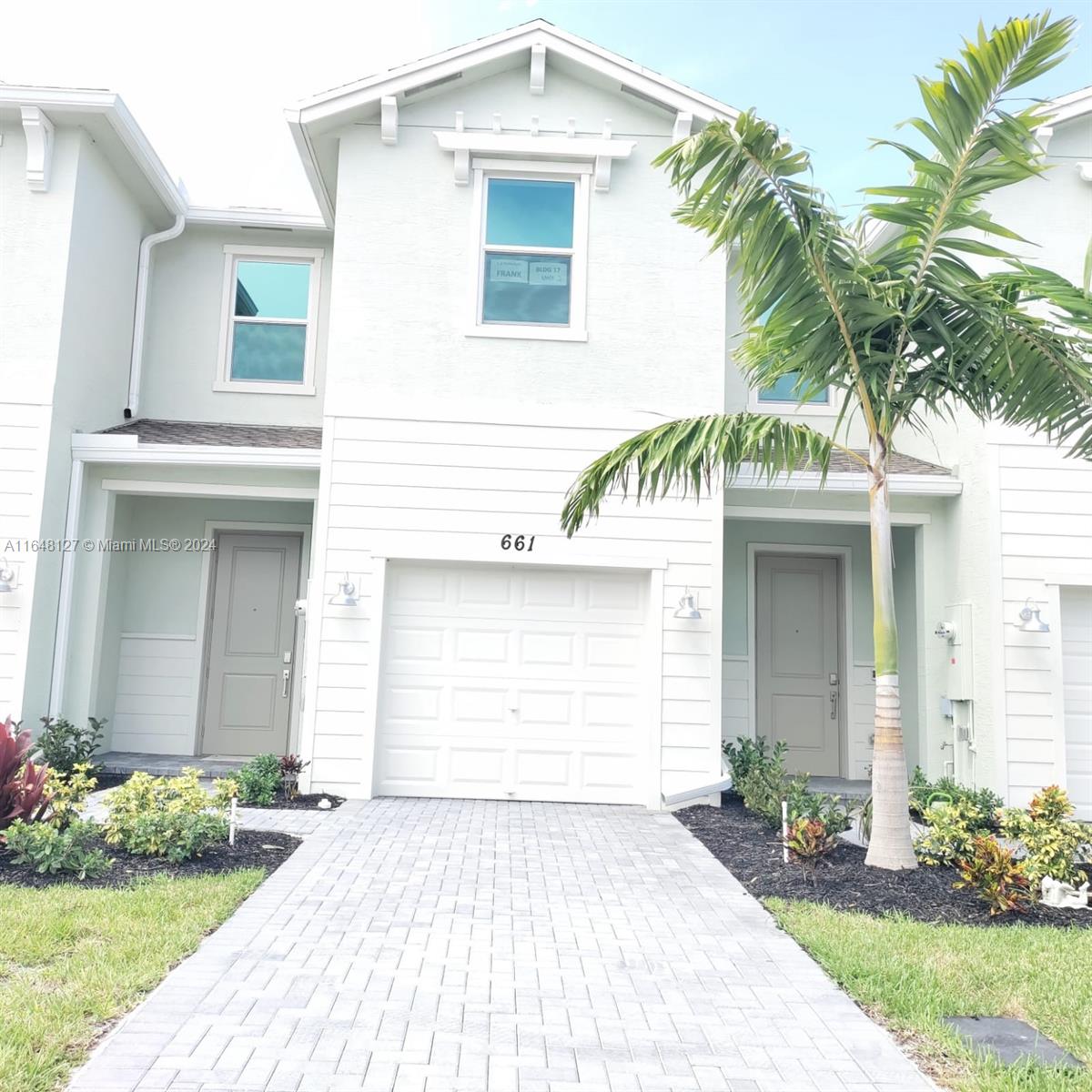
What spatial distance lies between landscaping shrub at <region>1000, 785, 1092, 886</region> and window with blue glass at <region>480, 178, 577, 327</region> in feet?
19.2

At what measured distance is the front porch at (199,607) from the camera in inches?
392

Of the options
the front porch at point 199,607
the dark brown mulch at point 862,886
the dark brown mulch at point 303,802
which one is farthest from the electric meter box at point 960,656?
the front porch at point 199,607

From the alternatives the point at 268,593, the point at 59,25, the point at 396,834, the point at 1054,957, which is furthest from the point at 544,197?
the point at 59,25

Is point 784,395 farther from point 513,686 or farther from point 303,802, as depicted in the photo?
point 303,802

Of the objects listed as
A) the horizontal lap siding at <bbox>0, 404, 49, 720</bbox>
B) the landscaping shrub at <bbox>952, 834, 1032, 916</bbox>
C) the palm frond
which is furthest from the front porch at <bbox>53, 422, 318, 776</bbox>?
the landscaping shrub at <bbox>952, 834, 1032, 916</bbox>

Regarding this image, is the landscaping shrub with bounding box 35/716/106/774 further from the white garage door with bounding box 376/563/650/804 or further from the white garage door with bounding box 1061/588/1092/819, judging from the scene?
the white garage door with bounding box 1061/588/1092/819

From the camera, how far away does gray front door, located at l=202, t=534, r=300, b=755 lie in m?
10.9

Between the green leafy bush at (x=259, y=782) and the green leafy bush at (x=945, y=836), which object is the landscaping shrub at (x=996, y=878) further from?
the green leafy bush at (x=259, y=782)

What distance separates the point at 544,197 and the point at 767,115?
3696 mm

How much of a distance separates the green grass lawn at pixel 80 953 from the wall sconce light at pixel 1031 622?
7.06 metres

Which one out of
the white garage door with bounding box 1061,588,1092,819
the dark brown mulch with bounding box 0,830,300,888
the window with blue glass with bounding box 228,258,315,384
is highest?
the window with blue glass with bounding box 228,258,315,384

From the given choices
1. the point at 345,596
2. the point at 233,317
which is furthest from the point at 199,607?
the point at 233,317

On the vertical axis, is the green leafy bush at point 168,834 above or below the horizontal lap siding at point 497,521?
below

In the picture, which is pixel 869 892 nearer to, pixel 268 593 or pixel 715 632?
pixel 715 632
